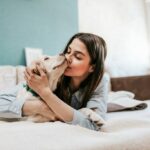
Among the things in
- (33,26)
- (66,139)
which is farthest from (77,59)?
(33,26)

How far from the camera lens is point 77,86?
1068mm

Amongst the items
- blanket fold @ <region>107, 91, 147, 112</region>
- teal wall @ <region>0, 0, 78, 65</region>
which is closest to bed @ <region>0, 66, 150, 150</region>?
blanket fold @ <region>107, 91, 147, 112</region>

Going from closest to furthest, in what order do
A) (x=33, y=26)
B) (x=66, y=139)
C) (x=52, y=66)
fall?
(x=66, y=139)
(x=52, y=66)
(x=33, y=26)

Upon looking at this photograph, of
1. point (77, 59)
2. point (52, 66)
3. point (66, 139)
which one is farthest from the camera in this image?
point (77, 59)

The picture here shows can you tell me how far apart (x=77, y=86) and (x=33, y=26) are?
3.85 ft

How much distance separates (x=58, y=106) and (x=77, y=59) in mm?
212

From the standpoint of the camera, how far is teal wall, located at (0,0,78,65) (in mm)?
1940

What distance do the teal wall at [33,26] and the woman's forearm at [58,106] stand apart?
3.67 feet

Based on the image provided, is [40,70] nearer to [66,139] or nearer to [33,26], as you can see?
[66,139]

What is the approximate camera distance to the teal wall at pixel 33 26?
1940mm

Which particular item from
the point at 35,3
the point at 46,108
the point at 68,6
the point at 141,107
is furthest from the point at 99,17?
the point at 46,108

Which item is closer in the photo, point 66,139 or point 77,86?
point 66,139

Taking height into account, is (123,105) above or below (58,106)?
below

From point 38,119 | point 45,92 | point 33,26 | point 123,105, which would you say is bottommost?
point 123,105
